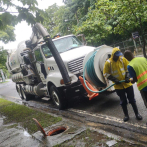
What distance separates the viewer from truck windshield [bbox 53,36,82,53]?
25.6 feet

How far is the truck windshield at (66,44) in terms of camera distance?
7.81 m

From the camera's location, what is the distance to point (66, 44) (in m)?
7.97

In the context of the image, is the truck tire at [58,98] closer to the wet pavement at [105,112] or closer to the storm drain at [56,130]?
the wet pavement at [105,112]

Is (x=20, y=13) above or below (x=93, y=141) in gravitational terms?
above

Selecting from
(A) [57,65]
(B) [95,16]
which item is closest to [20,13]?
(A) [57,65]

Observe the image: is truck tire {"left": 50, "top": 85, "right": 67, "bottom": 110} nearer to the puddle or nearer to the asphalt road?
the asphalt road

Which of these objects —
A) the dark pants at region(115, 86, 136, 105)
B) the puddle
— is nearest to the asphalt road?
the dark pants at region(115, 86, 136, 105)

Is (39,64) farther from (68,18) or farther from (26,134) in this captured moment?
(68,18)

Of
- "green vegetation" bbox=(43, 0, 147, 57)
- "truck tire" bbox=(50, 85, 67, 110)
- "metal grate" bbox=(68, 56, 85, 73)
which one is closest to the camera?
"metal grate" bbox=(68, 56, 85, 73)

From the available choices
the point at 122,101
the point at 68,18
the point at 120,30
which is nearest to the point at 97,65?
the point at 122,101

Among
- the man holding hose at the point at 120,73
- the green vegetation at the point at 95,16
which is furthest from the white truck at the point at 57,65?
the man holding hose at the point at 120,73

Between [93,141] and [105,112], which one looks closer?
[93,141]

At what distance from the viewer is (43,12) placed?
612 cm

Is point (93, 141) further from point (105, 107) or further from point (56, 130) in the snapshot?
point (105, 107)
